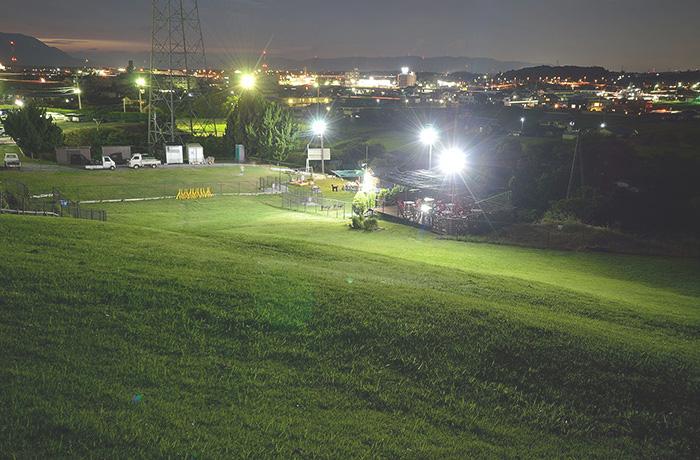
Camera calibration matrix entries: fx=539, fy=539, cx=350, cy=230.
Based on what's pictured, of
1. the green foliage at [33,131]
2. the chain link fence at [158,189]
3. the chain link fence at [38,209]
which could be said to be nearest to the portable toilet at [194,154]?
the chain link fence at [158,189]

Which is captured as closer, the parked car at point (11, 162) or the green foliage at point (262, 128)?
the parked car at point (11, 162)

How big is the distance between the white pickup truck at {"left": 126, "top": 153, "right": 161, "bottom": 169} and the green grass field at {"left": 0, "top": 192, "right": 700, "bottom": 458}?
4058 centimetres

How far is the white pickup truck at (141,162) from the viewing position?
54250 mm

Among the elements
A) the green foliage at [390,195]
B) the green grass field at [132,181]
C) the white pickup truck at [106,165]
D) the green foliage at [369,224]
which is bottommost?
the green foliage at [369,224]

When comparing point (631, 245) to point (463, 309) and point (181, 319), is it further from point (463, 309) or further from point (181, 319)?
point (181, 319)

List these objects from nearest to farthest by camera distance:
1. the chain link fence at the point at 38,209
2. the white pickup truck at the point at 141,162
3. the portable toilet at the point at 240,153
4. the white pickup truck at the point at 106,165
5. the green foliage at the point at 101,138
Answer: the chain link fence at the point at 38,209 < the white pickup truck at the point at 106,165 < the white pickup truck at the point at 141,162 < the portable toilet at the point at 240,153 < the green foliage at the point at 101,138

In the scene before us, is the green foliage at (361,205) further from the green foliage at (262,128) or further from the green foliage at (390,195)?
the green foliage at (262,128)

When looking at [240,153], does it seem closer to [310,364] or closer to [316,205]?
[316,205]

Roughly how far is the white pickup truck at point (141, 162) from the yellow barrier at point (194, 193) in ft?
50.8

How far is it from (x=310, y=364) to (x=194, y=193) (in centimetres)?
3392

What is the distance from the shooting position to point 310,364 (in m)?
8.84

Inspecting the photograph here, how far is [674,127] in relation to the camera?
76.5 meters

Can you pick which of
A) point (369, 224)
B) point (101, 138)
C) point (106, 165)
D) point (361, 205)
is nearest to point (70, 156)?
point (106, 165)

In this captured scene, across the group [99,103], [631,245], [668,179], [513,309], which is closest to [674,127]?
[668,179]
